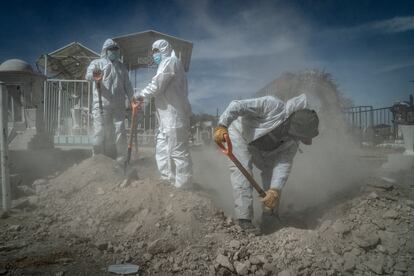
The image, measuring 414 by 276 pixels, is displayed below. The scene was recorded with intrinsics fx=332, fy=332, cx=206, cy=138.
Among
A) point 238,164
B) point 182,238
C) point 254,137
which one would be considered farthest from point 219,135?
point 182,238

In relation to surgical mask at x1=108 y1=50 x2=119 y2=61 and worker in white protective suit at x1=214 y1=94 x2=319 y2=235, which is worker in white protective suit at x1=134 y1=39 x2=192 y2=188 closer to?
worker in white protective suit at x1=214 y1=94 x2=319 y2=235

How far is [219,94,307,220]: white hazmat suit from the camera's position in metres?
3.61

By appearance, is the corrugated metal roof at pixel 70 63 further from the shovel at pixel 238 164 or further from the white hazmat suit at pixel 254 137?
the shovel at pixel 238 164

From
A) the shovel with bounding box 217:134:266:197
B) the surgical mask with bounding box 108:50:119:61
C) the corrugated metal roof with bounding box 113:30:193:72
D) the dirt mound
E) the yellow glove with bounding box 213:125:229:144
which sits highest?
the corrugated metal roof with bounding box 113:30:193:72

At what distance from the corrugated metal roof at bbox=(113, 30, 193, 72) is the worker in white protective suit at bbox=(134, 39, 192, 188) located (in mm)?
5105

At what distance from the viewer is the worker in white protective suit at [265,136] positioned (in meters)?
3.53

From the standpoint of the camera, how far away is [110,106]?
570 cm

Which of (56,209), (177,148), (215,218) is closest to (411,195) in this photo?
(215,218)

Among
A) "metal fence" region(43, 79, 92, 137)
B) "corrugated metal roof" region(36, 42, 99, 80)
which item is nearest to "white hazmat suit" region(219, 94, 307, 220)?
"metal fence" region(43, 79, 92, 137)

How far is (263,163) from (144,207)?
151 cm

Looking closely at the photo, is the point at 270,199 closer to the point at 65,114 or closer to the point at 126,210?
the point at 126,210

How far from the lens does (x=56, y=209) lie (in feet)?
12.4

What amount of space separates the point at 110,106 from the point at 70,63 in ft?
28.2

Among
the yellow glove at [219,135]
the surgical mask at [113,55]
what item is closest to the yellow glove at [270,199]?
the yellow glove at [219,135]
